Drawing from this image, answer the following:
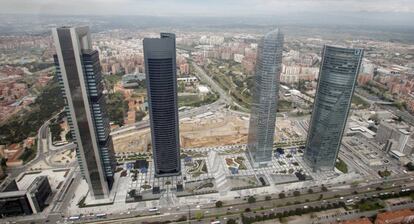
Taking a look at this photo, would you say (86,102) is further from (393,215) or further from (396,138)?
(396,138)

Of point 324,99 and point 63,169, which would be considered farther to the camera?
point 63,169

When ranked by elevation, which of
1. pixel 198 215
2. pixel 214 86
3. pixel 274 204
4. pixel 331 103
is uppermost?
pixel 331 103

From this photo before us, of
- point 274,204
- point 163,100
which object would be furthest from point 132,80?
point 274,204

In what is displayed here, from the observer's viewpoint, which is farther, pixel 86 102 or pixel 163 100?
pixel 163 100

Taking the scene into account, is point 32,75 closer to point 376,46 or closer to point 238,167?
point 238,167

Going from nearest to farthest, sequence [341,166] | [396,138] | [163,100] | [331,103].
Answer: [163,100] < [331,103] < [341,166] < [396,138]

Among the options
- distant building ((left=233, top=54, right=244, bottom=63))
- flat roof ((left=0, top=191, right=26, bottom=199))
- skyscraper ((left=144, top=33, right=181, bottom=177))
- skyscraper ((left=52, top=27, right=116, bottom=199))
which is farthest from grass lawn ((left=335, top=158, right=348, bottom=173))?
distant building ((left=233, top=54, right=244, bottom=63))

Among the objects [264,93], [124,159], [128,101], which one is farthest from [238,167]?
[128,101]
